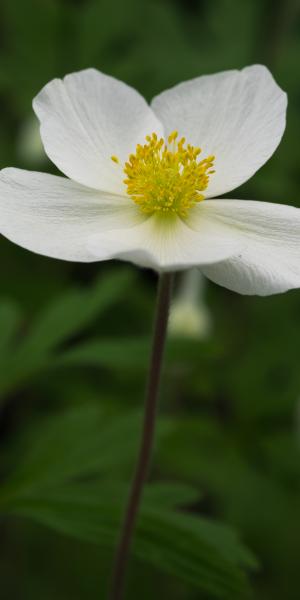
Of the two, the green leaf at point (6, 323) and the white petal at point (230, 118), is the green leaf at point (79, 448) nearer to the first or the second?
the green leaf at point (6, 323)

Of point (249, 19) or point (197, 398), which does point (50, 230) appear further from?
point (249, 19)

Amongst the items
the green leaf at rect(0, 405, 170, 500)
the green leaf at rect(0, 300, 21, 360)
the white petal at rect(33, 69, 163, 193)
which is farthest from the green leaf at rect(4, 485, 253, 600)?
the white petal at rect(33, 69, 163, 193)

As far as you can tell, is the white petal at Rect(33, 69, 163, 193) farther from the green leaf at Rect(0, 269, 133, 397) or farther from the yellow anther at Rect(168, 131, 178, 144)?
the green leaf at Rect(0, 269, 133, 397)

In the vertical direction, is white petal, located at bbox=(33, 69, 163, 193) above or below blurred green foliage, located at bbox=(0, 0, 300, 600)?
above

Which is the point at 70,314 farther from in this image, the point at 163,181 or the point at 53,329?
the point at 163,181

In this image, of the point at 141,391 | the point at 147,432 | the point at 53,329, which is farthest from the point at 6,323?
the point at 141,391

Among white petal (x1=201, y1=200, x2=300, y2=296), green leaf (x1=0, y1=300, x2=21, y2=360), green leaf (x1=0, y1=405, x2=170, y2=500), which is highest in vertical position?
white petal (x1=201, y1=200, x2=300, y2=296)
